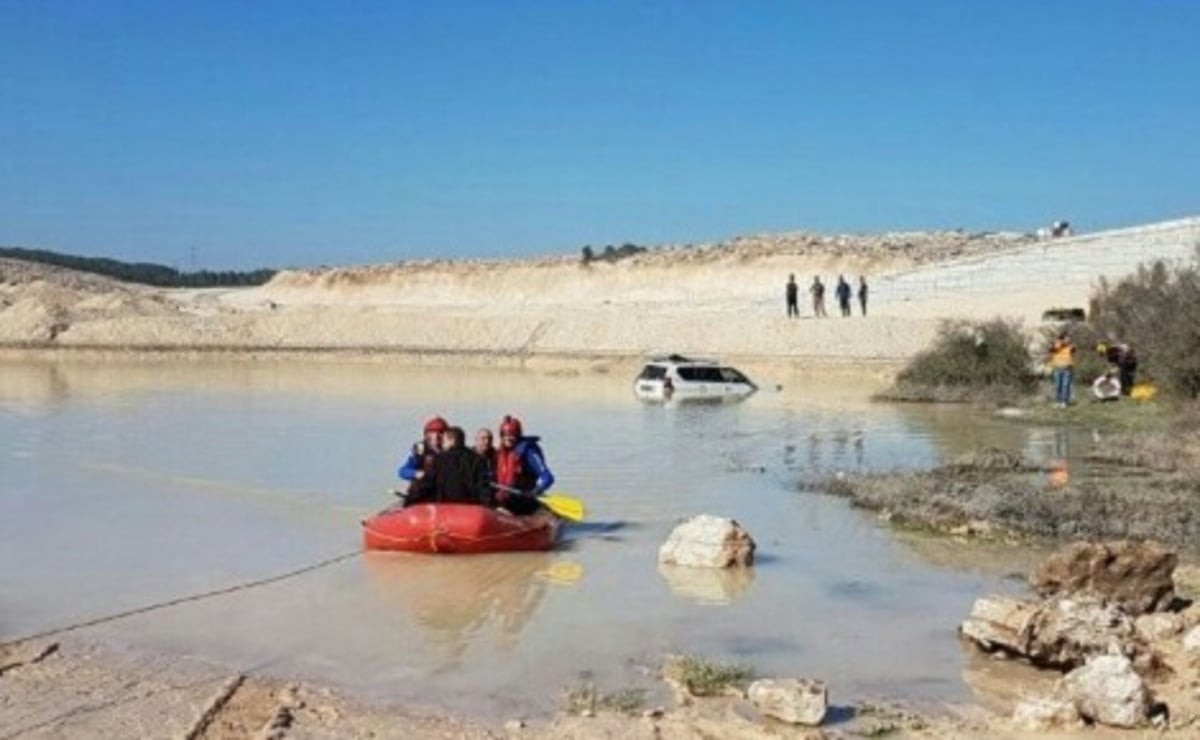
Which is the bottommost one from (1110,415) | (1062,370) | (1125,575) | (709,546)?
(709,546)

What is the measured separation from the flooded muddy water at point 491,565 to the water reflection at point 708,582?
39mm

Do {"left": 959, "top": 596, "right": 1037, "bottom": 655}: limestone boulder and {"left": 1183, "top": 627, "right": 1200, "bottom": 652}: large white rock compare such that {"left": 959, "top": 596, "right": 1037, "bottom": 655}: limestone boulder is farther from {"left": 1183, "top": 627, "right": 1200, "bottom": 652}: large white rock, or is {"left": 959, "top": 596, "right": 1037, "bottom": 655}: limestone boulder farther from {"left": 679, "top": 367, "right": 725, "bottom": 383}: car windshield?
{"left": 679, "top": 367, "right": 725, "bottom": 383}: car windshield

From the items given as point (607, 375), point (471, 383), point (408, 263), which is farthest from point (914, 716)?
point (408, 263)

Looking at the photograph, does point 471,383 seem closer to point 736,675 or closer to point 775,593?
point 775,593

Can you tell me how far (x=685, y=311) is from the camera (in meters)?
60.6

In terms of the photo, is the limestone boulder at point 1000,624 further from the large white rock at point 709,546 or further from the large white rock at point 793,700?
the large white rock at point 709,546

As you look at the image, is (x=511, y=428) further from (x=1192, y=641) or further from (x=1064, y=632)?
(x=1192, y=641)

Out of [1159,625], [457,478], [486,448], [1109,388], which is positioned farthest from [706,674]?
[1109,388]

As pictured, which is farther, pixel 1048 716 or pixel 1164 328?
pixel 1164 328

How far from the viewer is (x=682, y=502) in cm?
1764

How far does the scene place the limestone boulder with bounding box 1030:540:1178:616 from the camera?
10.4 meters

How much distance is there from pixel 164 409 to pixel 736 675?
81.3 feet

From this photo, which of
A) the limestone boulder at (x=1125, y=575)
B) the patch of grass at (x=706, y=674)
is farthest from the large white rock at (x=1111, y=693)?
the limestone boulder at (x=1125, y=575)

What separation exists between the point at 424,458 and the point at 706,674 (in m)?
6.15
